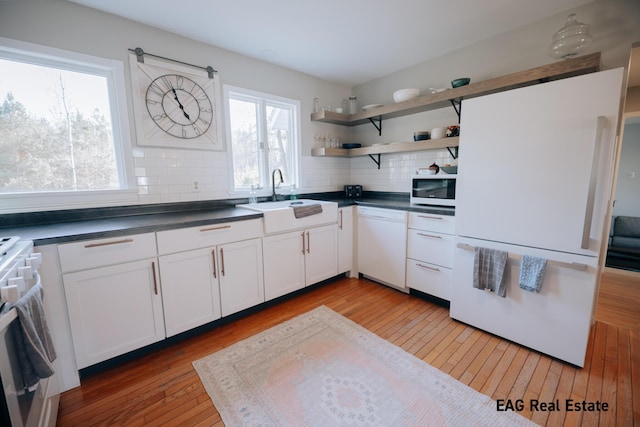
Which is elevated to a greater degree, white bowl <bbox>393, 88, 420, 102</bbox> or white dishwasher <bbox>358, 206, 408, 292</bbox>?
white bowl <bbox>393, 88, 420, 102</bbox>

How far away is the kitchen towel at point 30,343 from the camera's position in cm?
93

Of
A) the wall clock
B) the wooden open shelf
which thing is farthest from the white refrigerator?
the wall clock

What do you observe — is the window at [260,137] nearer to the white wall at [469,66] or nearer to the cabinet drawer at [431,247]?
the white wall at [469,66]

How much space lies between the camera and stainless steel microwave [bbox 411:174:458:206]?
2.33m

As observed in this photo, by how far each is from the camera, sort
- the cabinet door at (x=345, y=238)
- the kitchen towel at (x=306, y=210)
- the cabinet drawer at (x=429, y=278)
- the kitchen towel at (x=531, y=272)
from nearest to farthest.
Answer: the kitchen towel at (x=531, y=272) < the cabinet drawer at (x=429, y=278) < the kitchen towel at (x=306, y=210) < the cabinet door at (x=345, y=238)

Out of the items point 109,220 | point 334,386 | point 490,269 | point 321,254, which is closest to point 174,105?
point 109,220

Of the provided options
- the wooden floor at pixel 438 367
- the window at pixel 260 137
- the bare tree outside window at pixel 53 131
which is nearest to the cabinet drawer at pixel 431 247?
the wooden floor at pixel 438 367

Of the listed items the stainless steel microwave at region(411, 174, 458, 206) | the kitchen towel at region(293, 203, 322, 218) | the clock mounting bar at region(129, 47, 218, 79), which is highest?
the clock mounting bar at region(129, 47, 218, 79)

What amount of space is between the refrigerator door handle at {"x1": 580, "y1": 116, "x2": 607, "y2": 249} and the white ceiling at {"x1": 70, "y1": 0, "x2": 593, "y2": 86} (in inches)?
46.1

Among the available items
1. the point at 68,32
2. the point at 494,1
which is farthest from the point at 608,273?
the point at 68,32

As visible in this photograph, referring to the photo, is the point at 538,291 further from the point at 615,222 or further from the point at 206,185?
the point at 615,222

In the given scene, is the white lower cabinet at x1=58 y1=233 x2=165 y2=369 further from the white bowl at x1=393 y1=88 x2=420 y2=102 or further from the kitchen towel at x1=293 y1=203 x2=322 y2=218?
the white bowl at x1=393 y1=88 x2=420 y2=102

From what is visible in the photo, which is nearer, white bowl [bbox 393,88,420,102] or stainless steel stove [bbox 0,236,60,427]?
stainless steel stove [bbox 0,236,60,427]

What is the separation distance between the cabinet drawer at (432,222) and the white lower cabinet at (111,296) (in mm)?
2158
